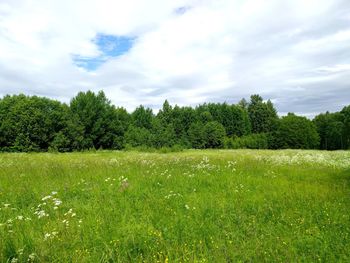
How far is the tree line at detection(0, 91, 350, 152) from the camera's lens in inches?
1905

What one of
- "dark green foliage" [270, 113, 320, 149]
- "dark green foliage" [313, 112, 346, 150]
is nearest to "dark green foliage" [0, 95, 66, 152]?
"dark green foliage" [270, 113, 320, 149]

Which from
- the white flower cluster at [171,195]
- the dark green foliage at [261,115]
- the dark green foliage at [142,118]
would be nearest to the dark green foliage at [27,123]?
the dark green foliage at [142,118]

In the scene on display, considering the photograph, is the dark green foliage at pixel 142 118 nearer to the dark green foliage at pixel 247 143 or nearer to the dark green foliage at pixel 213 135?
the dark green foliage at pixel 213 135

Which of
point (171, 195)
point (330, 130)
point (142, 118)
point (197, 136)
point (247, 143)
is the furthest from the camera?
point (330, 130)

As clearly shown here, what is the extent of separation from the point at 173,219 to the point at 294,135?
248 feet

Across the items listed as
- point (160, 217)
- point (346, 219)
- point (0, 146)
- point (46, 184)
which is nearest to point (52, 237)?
point (160, 217)

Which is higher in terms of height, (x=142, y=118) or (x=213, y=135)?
(x=142, y=118)

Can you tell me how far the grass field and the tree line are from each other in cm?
2959

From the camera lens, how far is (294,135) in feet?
242

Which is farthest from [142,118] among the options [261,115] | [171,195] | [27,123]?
[171,195]

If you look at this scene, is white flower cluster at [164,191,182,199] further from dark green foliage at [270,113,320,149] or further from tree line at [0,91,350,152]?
dark green foliage at [270,113,320,149]

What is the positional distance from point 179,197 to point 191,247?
288cm

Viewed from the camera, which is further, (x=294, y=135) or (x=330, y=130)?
(x=330, y=130)

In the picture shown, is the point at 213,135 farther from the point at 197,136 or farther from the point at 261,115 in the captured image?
the point at 261,115
